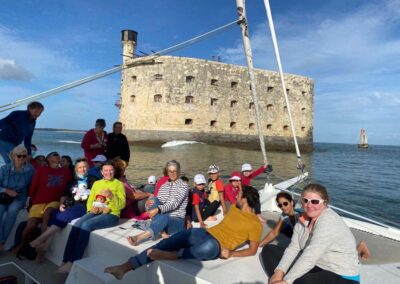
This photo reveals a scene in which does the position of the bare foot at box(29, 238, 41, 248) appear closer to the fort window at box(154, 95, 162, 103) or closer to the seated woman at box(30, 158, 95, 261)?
the seated woman at box(30, 158, 95, 261)

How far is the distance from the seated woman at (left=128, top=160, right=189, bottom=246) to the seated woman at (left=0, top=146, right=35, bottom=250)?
5.08ft

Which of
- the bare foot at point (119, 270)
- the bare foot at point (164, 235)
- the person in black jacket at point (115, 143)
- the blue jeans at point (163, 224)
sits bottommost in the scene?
the bare foot at point (119, 270)

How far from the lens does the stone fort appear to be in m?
25.8

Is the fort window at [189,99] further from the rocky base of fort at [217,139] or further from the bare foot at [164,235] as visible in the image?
the bare foot at [164,235]

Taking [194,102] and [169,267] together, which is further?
[194,102]

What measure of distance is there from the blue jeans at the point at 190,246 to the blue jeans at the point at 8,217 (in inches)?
74.6

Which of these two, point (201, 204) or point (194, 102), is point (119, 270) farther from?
point (194, 102)

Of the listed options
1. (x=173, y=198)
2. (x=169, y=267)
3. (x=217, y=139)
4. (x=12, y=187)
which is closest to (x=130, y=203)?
(x=173, y=198)

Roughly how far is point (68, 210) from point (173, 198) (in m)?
1.16

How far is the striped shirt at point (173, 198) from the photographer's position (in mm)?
3191

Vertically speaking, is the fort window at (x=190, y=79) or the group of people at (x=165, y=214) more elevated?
the fort window at (x=190, y=79)

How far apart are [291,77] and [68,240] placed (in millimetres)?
30041

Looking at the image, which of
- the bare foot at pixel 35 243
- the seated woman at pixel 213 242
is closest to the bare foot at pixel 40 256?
the bare foot at pixel 35 243

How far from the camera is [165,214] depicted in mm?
3178
